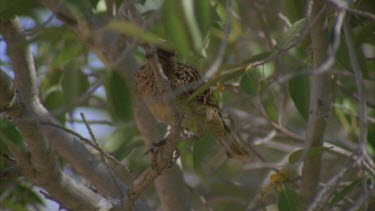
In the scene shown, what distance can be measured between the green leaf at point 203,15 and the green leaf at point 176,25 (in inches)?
2.1

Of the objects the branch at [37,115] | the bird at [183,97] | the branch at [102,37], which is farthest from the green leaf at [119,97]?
the bird at [183,97]

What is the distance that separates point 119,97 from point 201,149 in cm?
176

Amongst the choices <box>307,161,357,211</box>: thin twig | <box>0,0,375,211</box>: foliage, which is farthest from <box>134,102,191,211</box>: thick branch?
<box>307,161,357,211</box>: thin twig

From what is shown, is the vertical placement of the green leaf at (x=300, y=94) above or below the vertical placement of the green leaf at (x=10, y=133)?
below

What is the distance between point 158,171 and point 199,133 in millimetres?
942

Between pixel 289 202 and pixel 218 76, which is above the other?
pixel 218 76

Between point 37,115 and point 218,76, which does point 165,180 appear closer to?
point 37,115

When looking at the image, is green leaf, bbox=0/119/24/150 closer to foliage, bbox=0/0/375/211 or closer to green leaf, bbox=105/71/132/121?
foliage, bbox=0/0/375/211

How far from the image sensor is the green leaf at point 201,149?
3889mm

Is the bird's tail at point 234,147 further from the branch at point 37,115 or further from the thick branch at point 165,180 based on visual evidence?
the branch at point 37,115

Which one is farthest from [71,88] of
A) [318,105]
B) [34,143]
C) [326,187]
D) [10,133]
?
[318,105]

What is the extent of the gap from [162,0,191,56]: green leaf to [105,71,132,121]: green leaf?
33 centimetres

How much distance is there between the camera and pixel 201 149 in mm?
3938

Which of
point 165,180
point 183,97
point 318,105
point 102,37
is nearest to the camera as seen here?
point 318,105
